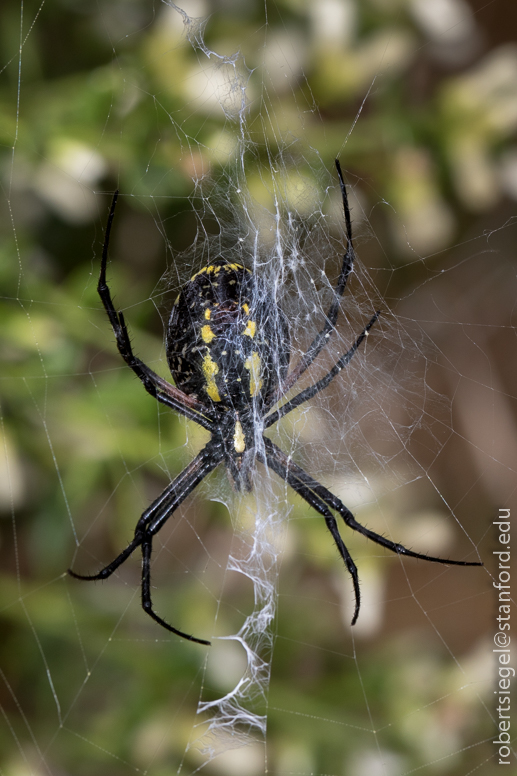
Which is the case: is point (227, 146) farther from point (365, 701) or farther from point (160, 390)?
point (365, 701)

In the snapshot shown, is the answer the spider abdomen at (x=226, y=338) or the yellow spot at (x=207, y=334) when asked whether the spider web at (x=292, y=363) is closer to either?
the spider abdomen at (x=226, y=338)

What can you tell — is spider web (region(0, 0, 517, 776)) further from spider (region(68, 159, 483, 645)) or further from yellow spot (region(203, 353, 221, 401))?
yellow spot (region(203, 353, 221, 401))

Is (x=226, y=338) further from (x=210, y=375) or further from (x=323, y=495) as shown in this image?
(x=323, y=495)

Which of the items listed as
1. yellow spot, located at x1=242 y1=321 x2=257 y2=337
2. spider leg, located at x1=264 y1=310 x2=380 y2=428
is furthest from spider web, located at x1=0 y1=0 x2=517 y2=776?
yellow spot, located at x1=242 y1=321 x2=257 y2=337

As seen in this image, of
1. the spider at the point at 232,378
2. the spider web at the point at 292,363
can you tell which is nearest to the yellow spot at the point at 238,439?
the spider at the point at 232,378

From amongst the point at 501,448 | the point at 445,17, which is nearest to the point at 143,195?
the point at 445,17

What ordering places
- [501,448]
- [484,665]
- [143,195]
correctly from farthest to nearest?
[501,448] → [484,665] → [143,195]
